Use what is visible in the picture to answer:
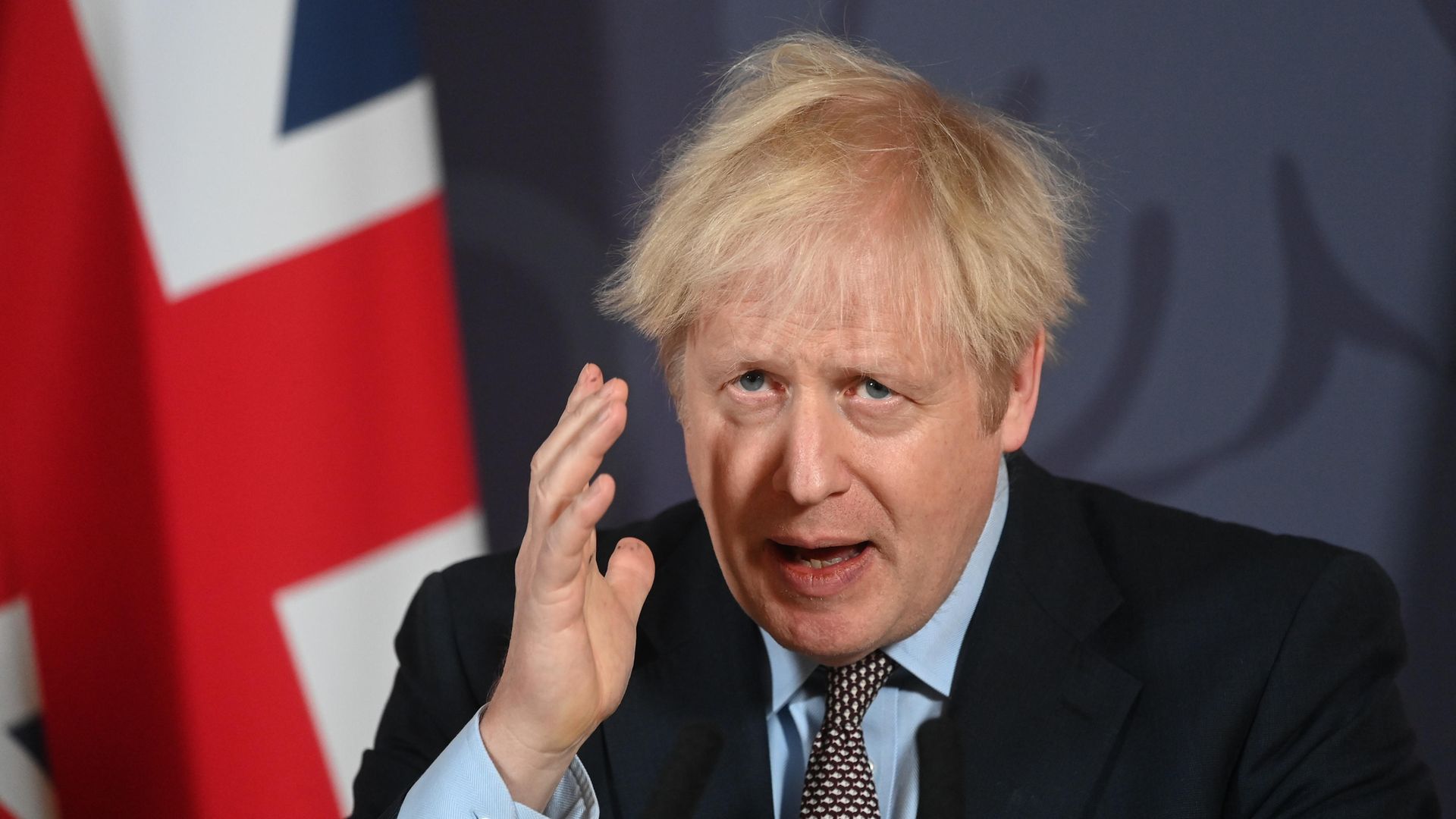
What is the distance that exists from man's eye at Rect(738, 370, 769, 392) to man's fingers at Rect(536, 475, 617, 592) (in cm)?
26

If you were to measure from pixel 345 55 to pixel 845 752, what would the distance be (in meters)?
1.33

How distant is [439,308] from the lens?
2.24m

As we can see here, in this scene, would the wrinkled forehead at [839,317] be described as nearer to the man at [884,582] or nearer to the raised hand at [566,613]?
the man at [884,582]

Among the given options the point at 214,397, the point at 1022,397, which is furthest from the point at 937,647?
the point at 214,397

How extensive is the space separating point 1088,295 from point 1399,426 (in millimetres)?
526

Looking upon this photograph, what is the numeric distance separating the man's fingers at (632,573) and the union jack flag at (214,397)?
973mm

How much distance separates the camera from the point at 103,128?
6.69ft

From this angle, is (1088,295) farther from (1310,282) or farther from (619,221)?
(619,221)

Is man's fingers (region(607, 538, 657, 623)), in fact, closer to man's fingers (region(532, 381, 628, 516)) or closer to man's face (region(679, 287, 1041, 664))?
man's face (region(679, 287, 1041, 664))

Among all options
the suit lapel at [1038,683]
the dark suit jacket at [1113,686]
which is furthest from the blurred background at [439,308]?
the suit lapel at [1038,683]

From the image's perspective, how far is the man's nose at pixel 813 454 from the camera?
50.8 inches

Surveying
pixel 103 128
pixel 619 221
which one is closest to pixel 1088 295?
pixel 619 221

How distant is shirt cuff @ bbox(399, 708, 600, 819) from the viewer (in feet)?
4.14

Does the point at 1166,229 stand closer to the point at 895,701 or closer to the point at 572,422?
the point at 895,701
